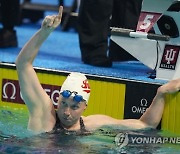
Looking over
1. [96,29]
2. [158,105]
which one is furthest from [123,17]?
[158,105]

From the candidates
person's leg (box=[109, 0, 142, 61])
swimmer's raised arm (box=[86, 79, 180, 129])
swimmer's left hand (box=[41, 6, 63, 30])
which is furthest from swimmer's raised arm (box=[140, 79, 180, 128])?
person's leg (box=[109, 0, 142, 61])

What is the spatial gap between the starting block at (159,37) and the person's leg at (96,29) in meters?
0.39

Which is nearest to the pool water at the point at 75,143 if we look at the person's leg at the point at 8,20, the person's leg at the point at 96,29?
the person's leg at the point at 96,29

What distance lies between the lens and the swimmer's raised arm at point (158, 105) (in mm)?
3748

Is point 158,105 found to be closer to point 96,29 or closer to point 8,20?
point 96,29

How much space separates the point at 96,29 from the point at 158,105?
3.75 feet

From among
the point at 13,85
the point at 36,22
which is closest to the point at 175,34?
the point at 13,85

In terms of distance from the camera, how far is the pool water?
3.40 metres

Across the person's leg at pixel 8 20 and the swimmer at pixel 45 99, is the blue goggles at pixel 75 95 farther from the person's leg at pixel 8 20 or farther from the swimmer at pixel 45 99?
the person's leg at pixel 8 20

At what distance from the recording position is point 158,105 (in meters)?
3.79

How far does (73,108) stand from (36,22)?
480cm

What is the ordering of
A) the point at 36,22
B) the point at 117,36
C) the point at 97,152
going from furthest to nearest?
the point at 36,22, the point at 117,36, the point at 97,152

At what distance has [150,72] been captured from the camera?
454 cm

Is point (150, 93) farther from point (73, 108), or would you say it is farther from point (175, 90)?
point (73, 108)
